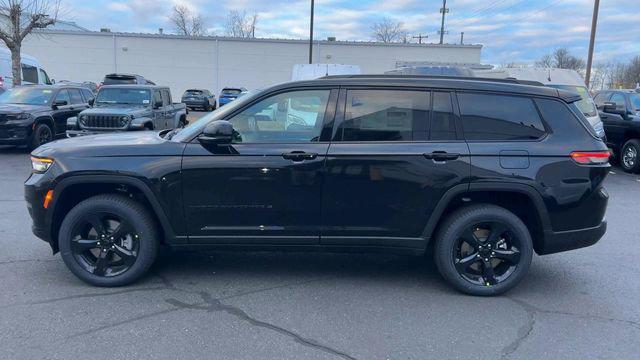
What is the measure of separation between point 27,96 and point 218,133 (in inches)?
444

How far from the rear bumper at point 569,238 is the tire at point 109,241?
3.36m

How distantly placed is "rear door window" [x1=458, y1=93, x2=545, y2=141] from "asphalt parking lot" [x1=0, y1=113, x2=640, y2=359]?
1.40 meters

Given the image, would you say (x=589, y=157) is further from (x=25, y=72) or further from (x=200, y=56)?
(x=200, y=56)

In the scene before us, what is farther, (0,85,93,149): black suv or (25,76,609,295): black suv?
(0,85,93,149): black suv

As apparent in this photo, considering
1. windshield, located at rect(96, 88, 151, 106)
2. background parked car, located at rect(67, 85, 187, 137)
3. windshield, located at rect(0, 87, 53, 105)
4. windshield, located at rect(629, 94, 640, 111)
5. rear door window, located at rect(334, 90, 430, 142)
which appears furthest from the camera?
windshield, located at rect(0, 87, 53, 105)

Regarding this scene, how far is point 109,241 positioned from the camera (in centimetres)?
439

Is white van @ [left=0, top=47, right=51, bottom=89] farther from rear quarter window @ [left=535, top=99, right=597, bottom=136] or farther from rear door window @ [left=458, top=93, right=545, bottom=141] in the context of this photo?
rear quarter window @ [left=535, top=99, right=597, bottom=136]

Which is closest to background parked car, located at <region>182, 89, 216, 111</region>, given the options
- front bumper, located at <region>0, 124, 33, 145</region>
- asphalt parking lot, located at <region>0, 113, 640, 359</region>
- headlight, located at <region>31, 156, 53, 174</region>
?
front bumper, located at <region>0, 124, 33, 145</region>

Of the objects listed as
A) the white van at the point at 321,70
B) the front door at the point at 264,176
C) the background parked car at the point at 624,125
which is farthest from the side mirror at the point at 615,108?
the front door at the point at 264,176

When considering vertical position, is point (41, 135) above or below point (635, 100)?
below

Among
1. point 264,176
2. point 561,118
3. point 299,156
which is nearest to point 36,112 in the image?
point 264,176

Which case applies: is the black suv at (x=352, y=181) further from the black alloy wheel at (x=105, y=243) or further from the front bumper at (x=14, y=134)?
the front bumper at (x=14, y=134)

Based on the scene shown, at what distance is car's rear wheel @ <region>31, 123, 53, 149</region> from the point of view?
39.9ft

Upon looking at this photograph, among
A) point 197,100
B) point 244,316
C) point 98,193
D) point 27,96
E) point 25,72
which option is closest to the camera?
point 244,316
